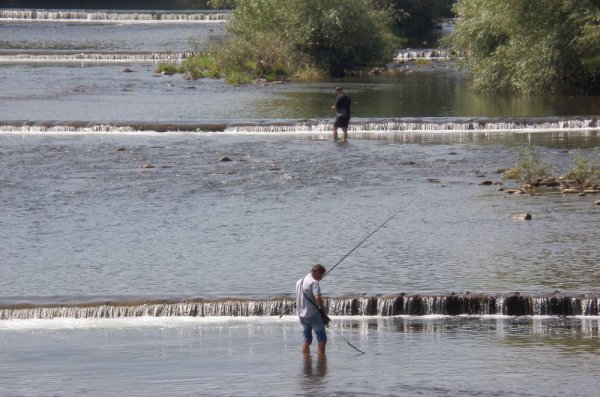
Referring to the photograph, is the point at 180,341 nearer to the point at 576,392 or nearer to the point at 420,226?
the point at 576,392

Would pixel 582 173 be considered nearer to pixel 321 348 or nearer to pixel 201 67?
pixel 321 348

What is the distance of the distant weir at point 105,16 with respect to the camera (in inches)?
3735

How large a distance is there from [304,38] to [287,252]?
120 ft

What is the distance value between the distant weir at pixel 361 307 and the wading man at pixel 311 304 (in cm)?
272

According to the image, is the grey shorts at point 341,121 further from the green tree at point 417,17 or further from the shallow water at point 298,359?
the green tree at point 417,17

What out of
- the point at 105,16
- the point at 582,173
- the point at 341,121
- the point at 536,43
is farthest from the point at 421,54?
the point at 582,173

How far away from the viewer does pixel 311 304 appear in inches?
675

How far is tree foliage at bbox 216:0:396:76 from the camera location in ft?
196

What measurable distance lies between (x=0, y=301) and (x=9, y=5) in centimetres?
8869

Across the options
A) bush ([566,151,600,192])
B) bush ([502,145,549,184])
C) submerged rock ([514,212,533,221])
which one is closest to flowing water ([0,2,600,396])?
submerged rock ([514,212,533,221])

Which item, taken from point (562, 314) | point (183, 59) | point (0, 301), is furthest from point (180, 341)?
point (183, 59)

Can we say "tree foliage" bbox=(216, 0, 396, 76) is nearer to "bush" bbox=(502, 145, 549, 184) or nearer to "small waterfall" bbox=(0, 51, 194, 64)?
"small waterfall" bbox=(0, 51, 194, 64)

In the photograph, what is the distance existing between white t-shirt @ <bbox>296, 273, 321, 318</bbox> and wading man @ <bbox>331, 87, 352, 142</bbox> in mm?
20561

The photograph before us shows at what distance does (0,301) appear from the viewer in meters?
21.2
